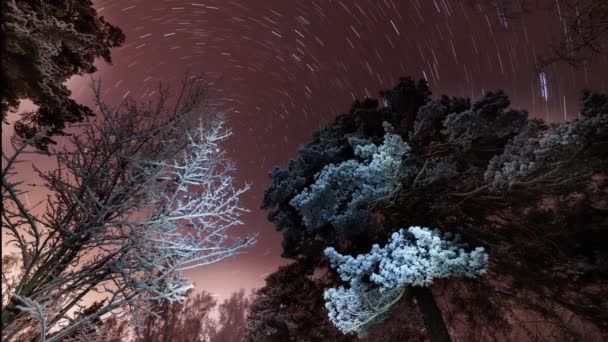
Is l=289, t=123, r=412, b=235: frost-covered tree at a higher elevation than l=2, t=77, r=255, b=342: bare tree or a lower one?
higher

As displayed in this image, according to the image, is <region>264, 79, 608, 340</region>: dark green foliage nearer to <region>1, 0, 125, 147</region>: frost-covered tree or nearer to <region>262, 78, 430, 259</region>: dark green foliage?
<region>262, 78, 430, 259</region>: dark green foliage

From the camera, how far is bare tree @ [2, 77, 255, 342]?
358 centimetres

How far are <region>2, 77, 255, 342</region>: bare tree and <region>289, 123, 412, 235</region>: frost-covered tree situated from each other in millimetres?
2841

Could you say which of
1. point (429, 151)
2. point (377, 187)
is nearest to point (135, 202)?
point (377, 187)

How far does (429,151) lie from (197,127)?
6884 millimetres

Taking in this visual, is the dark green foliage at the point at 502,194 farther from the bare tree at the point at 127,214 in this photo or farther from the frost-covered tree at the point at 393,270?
the bare tree at the point at 127,214

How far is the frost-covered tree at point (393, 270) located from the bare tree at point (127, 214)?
9.96ft

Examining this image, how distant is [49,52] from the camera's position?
5.55m

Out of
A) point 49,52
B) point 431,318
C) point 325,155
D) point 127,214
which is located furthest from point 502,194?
point 49,52

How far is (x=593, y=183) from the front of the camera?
7148 millimetres

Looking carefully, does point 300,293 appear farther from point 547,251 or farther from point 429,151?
point 547,251

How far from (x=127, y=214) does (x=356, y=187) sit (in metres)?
5.46

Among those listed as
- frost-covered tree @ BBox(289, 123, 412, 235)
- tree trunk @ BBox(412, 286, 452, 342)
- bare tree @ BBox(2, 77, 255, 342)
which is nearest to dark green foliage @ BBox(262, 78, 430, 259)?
frost-covered tree @ BBox(289, 123, 412, 235)

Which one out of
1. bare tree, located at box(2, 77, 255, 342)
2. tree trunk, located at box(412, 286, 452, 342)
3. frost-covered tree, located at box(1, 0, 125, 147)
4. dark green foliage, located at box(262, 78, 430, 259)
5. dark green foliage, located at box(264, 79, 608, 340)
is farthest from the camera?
dark green foliage, located at box(262, 78, 430, 259)
